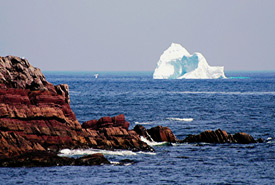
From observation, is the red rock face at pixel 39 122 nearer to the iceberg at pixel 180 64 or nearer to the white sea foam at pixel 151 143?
the white sea foam at pixel 151 143

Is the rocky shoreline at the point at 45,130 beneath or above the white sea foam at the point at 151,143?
above

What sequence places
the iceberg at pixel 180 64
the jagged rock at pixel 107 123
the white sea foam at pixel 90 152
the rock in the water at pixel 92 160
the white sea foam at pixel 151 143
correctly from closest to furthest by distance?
the rock in the water at pixel 92 160
the white sea foam at pixel 90 152
the jagged rock at pixel 107 123
the white sea foam at pixel 151 143
the iceberg at pixel 180 64

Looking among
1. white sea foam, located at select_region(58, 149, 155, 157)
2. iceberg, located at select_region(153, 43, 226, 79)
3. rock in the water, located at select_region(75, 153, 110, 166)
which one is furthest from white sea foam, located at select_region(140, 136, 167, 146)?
iceberg, located at select_region(153, 43, 226, 79)

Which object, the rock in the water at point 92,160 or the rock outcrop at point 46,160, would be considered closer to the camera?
the rock outcrop at point 46,160

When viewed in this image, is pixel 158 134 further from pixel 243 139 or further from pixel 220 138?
pixel 243 139

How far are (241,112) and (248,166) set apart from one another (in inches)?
1594

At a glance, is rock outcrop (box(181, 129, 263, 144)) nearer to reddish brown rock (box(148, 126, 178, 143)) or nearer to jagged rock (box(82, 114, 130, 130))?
reddish brown rock (box(148, 126, 178, 143))

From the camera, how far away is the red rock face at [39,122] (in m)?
38.8

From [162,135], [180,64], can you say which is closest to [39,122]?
[162,135]

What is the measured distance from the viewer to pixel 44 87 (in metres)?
44.6

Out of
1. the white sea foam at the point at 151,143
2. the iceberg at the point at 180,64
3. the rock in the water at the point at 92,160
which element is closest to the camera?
the rock in the water at the point at 92,160

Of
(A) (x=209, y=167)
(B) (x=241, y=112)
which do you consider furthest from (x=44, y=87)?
(B) (x=241, y=112)

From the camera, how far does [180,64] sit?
178750 millimetres

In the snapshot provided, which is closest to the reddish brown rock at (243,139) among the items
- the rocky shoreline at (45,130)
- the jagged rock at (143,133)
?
the rocky shoreline at (45,130)
